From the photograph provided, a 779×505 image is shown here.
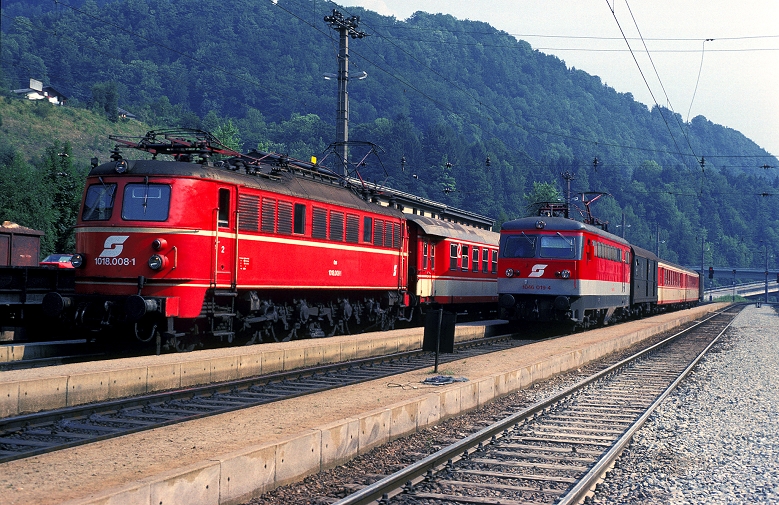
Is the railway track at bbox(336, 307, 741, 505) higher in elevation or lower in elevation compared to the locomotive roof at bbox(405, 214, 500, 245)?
lower

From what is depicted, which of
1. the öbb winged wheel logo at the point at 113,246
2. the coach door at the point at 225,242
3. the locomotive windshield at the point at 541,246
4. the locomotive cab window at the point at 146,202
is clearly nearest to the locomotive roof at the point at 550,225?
the locomotive windshield at the point at 541,246

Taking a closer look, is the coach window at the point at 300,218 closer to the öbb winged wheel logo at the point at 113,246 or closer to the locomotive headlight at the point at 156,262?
the locomotive headlight at the point at 156,262

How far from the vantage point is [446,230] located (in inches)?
1172

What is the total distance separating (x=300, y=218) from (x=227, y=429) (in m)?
10.8

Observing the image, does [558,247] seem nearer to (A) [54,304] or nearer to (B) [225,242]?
(B) [225,242]

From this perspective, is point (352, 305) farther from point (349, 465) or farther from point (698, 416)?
point (349, 465)

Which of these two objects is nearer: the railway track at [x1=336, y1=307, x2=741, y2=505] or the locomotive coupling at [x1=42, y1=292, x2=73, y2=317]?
the railway track at [x1=336, y1=307, x2=741, y2=505]

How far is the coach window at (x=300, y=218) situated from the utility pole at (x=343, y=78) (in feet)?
22.5

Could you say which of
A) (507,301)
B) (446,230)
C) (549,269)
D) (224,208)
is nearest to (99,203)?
(224,208)

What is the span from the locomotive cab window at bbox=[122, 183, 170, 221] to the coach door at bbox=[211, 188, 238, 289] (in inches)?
41.1

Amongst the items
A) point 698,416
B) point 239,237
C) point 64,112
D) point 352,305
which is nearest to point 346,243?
point 352,305


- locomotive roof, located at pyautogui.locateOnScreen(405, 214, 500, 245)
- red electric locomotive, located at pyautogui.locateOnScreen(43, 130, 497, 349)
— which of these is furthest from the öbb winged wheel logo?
locomotive roof, located at pyautogui.locateOnScreen(405, 214, 500, 245)

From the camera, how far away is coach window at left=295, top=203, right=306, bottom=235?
19.6 meters

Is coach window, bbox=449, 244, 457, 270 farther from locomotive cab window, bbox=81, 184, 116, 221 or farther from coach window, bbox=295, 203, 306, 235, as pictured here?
locomotive cab window, bbox=81, 184, 116, 221
